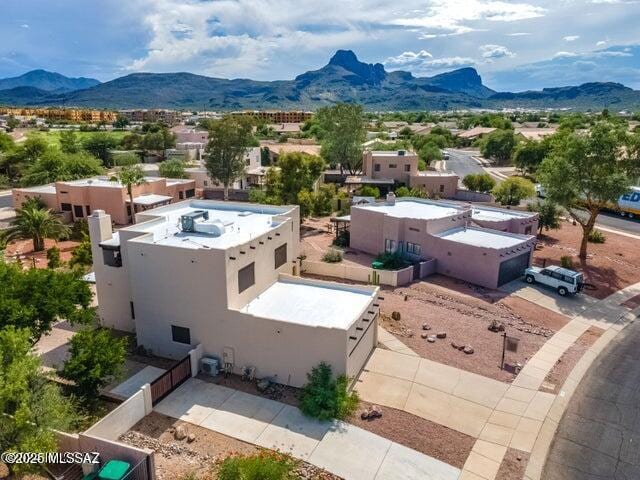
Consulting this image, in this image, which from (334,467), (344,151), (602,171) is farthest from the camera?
(344,151)

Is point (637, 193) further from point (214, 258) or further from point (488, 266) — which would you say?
point (214, 258)

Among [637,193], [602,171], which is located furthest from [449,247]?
[637,193]

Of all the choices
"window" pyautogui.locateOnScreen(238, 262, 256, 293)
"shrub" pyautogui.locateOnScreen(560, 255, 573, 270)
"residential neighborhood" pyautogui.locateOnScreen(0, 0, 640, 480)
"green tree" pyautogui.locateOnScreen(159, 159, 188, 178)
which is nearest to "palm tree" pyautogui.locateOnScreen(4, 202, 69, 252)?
"residential neighborhood" pyautogui.locateOnScreen(0, 0, 640, 480)

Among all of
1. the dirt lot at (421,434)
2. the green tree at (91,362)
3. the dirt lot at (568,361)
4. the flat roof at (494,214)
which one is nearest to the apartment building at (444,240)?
the flat roof at (494,214)

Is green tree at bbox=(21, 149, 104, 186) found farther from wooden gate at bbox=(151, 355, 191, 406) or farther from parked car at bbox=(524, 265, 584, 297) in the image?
parked car at bbox=(524, 265, 584, 297)

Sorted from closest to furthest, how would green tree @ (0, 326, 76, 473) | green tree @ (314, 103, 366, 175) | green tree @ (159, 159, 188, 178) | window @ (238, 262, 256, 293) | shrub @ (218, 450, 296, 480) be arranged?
1. green tree @ (0, 326, 76, 473)
2. shrub @ (218, 450, 296, 480)
3. window @ (238, 262, 256, 293)
4. green tree @ (159, 159, 188, 178)
5. green tree @ (314, 103, 366, 175)

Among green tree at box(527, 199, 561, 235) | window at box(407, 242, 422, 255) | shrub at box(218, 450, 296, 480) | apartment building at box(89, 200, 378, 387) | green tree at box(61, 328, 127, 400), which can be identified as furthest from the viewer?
green tree at box(527, 199, 561, 235)

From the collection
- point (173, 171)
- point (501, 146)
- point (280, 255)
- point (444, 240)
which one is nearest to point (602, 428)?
point (280, 255)

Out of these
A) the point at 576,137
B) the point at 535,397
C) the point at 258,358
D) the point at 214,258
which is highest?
the point at 576,137

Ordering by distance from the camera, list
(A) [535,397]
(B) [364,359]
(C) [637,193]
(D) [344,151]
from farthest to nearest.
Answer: (D) [344,151] → (C) [637,193] → (B) [364,359] → (A) [535,397]
